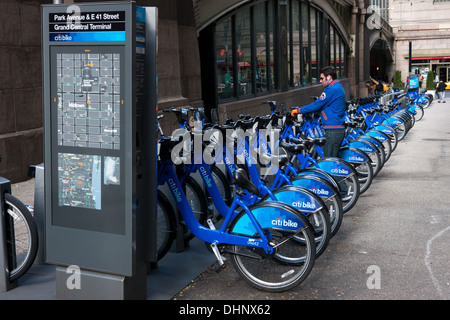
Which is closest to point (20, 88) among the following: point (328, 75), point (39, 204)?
point (328, 75)

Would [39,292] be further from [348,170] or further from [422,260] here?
[348,170]

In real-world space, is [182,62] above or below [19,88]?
above

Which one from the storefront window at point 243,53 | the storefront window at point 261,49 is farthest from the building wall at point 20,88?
the storefront window at point 261,49

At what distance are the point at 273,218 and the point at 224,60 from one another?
14.9 meters

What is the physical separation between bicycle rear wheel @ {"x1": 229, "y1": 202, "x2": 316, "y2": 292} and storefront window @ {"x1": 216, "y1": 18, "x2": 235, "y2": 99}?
13.9 meters

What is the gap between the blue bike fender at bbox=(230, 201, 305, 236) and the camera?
4793 millimetres

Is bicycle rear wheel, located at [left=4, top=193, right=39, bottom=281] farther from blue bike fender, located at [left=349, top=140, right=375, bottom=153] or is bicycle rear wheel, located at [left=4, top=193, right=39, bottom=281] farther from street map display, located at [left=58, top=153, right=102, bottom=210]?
blue bike fender, located at [left=349, top=140, right=375, bottom=153]

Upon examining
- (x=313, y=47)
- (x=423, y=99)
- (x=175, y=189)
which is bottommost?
(x=175, y=189)

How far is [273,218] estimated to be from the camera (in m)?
4.83

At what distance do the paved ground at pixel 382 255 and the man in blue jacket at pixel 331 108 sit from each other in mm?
942

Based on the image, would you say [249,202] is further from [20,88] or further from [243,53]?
[243,53]

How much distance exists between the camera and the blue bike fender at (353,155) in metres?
8.64

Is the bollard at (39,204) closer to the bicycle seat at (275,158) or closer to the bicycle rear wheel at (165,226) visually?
the bicycle rear wheel at (165,226)
